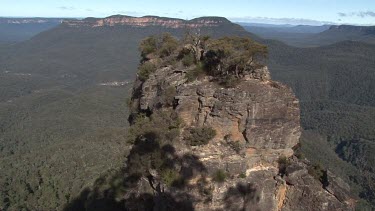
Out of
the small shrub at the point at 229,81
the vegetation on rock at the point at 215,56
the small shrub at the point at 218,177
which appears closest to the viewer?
the small shrub at the point at 218,177

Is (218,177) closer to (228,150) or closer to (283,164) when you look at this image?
(228,150)

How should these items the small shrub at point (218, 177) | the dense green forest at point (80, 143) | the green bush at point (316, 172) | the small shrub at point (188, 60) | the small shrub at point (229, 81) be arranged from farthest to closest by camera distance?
the dense green forest at point (80, 143) < the small shrub at point (188, 60) < the small shrub at point (229, 81) < the green bush at point (316, 172) < the small shrub at point (218, 177)

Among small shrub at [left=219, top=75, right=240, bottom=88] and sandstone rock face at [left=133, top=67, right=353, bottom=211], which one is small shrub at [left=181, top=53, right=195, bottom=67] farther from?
small shrub at [left=219, top=75, right=240, bottom=88]

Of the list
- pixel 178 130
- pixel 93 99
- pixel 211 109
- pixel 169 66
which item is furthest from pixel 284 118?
pixel 93 99

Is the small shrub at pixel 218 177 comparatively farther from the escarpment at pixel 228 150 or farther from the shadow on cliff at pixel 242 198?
the shadow on cliff at pixel 242 198

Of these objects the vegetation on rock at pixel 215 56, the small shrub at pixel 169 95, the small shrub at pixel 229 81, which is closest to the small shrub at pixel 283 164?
the small shrub at pixel 229 81

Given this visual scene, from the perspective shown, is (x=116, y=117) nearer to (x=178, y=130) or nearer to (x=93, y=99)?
(x=93, y=99)

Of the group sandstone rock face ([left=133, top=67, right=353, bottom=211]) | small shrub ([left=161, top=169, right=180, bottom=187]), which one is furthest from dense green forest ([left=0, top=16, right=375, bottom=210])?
small shrub ([left=161, top=169, right=180, bottom=187])
